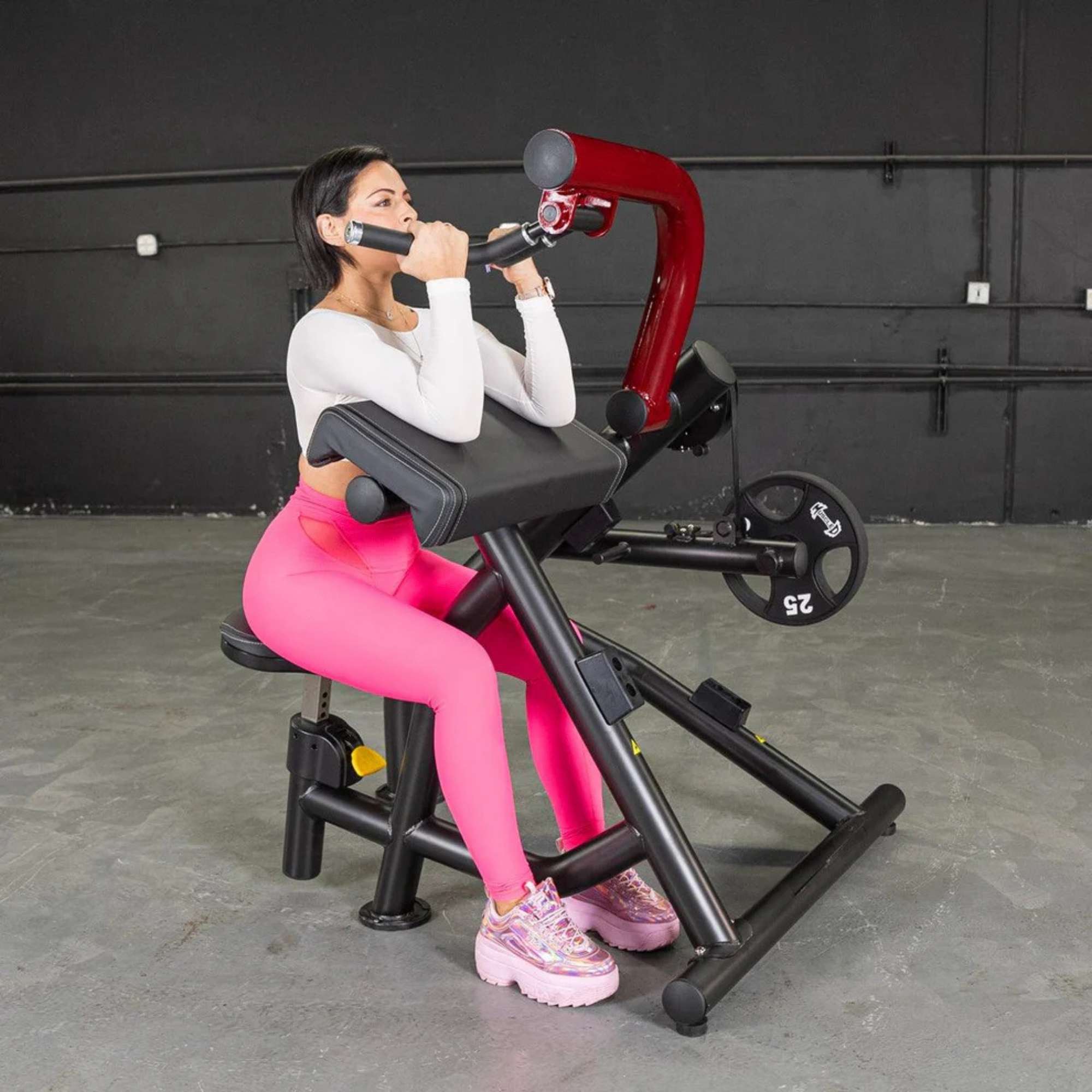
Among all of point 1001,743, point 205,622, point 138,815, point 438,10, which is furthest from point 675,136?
point 138,815

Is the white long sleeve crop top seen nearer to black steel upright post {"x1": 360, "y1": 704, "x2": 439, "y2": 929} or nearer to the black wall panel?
black steel upright post {"x1": 360, "y1": 704, "x2": 439, "y2": 929}

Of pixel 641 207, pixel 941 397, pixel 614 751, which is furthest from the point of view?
pixel 641 207

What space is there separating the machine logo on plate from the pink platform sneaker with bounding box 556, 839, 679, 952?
0.67 metres

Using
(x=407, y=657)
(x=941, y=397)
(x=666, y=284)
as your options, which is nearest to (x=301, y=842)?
(x=407, y=657)

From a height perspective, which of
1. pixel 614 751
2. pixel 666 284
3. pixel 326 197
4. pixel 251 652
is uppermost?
pixel 326 197

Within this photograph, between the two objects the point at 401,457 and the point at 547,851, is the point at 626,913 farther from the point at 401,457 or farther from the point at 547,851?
the point at 401,457

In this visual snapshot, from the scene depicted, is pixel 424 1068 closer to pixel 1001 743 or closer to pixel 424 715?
pixel 424 715

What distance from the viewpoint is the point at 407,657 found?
1.86 metres

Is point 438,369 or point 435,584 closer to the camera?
point 438,369

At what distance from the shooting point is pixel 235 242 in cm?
617

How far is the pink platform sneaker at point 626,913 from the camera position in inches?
79.9

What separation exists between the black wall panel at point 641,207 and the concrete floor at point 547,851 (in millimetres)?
1874

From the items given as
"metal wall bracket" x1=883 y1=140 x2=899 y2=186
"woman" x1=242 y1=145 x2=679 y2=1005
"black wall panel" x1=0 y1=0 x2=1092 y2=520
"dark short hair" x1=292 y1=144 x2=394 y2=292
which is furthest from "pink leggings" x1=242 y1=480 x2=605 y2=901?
"metal wall bracket" x1=883 y1=140 x2=899 y2=186

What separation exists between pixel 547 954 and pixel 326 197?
1180 millimetres
